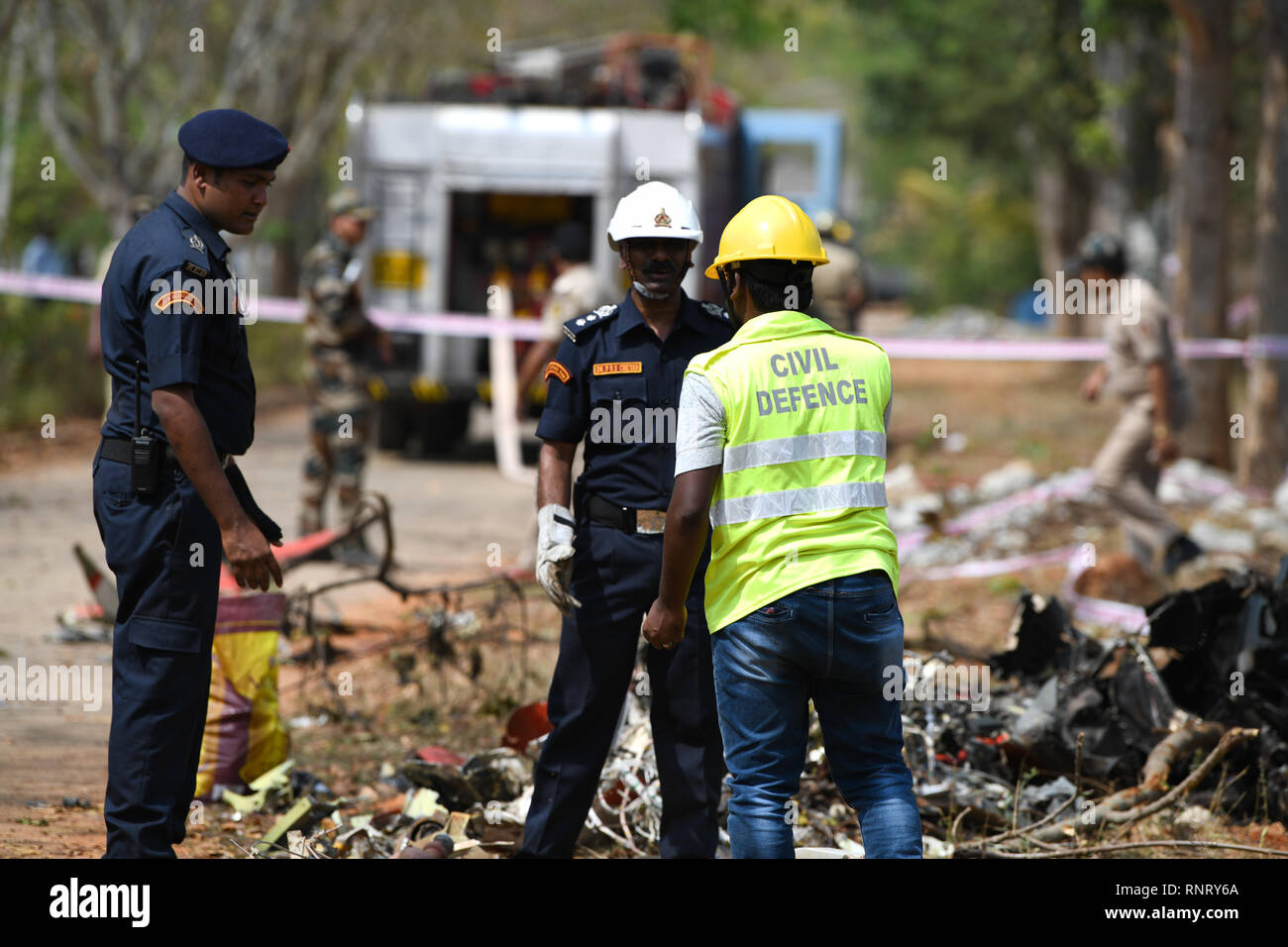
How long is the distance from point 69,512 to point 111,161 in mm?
6392

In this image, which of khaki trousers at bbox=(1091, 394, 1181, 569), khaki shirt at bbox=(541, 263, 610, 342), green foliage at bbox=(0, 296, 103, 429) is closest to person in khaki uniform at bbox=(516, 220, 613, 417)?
khaki shirt at bbox=(541, 263, 610, 342)

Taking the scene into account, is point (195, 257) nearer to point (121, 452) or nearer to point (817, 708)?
point (121, 452)

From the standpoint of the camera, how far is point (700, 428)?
3.39 metres

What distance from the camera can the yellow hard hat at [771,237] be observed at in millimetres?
3504

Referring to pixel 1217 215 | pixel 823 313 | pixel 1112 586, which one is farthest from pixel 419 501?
pixel 1217 215

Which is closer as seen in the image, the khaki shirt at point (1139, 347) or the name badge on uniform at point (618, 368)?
the name badge on uniform at point (618, 368)

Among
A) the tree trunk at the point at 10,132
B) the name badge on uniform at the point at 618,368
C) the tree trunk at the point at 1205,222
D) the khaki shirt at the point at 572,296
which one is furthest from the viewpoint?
the tree trunk at the point at 10,132

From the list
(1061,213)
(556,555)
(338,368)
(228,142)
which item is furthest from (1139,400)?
(1061,213)

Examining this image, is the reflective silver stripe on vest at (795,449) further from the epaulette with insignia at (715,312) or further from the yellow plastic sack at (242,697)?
the yellow plastic sack at (242,697)

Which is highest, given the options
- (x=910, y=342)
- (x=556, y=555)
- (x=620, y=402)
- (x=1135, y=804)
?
(x=910, y=342)

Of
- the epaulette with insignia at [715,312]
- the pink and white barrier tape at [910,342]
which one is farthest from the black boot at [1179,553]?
the epaulette with insignia at [715,312]

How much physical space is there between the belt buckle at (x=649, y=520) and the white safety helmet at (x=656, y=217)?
2.37 feet

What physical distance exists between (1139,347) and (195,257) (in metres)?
5.45

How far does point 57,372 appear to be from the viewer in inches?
557
